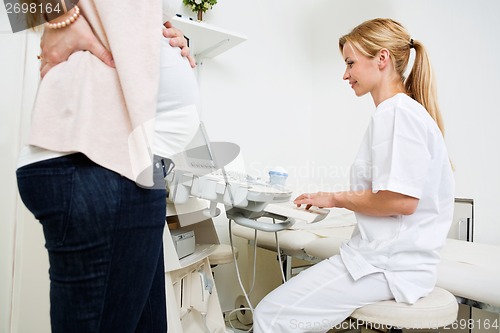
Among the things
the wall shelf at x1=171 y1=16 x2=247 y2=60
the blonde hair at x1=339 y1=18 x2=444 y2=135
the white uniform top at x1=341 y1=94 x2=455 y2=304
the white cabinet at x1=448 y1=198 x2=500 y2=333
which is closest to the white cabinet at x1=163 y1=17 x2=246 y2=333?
the white uniform top at x1=341 y1=94 x2=455 y2=304

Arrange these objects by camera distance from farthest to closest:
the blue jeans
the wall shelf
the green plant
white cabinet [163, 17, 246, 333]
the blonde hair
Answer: the green plant
the wall shelf
white cabinet [163, 17, 246, 333]
the blonde hair
the blue jeans

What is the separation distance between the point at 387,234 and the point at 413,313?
0.66 feet

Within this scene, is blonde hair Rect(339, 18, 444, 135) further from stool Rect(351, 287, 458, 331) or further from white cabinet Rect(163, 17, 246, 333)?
white cabinet Rect(163, 17, 246, 333)

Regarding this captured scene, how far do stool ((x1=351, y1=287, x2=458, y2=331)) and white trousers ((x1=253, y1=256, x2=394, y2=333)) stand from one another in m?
0.03

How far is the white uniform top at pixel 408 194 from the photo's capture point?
0.89 meters

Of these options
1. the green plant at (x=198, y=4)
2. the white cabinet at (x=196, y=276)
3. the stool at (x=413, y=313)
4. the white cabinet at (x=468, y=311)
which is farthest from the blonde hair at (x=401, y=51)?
the green plant at (x=198, y=4)

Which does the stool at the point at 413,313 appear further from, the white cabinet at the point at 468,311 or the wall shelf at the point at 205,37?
the wall shelf at the point at 205,37

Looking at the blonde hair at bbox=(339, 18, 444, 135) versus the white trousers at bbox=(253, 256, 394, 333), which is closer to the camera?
the white trousers at bbox=(253, 256, 394, 333)

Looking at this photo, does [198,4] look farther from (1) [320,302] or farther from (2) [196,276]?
(1) [320,302]

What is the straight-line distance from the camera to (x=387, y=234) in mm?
948

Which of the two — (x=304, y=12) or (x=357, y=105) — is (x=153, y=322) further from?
(x=304, y=12)

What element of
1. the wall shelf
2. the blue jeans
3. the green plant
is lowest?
the blue jeans

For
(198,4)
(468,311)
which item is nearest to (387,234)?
(468,311)

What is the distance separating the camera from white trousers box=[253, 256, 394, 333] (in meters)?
0.90
